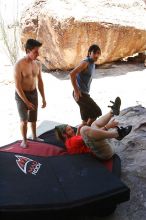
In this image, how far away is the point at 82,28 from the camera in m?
8.21

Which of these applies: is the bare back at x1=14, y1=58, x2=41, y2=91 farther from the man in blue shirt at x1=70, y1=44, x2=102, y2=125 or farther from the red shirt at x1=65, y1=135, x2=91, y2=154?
the red shirt at x1=65, y1=135, x2=91, y2=154


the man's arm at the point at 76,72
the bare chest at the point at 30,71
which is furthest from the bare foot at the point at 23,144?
the man's arm at the point at 76,72

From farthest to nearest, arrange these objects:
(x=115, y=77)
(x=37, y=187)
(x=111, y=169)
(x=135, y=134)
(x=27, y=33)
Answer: (x=27, y=33) < (x=115, y=77) < (x=135, y=134) < (x=111, y=169) < (x=37, y=187)

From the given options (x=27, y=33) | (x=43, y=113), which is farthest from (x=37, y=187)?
(x=27, y=33)

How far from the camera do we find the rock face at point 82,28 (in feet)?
27.0

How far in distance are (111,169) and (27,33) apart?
6.16m

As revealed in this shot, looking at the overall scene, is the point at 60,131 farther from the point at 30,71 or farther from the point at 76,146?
the point at 30,71

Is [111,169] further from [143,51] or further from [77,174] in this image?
[143,51]

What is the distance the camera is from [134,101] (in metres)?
6.64

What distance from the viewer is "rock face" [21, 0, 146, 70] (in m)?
8.24

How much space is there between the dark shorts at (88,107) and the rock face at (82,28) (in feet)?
13.3

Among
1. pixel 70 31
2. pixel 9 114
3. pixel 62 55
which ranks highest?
pixel 70 31

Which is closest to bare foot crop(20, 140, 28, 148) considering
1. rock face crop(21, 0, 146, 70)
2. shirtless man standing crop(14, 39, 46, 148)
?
shirtless man standing crop(14, 39, 46, 148)

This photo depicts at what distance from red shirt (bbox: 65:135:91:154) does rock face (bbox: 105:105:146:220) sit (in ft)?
1.51
